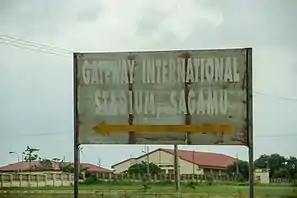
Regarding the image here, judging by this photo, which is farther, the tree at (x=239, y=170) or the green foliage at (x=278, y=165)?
the tree at (x=239, y=170)

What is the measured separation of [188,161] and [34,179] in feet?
12.5

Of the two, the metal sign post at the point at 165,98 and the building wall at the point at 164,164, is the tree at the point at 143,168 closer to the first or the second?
the building wall at the point at 164,164

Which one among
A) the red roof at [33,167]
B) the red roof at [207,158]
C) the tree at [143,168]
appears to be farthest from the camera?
the tree at [143,168]

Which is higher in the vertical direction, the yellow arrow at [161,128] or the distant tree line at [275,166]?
the yellow arrow at [161,128]

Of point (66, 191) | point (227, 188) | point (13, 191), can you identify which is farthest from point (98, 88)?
point (227, 188)

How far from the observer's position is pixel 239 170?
1672 cm

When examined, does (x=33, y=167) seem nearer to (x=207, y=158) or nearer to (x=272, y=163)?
(x=207, y=158)

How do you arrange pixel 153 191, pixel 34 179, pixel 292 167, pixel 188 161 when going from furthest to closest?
pixel 188 161
pixel 34 179
pixel 153 191
pixel 292 167

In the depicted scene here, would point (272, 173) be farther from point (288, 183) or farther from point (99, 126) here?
point (99, 126)

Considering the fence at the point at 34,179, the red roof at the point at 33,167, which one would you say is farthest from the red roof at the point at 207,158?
the fence at the point at 34,179

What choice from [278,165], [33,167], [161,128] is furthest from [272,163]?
[33,167]

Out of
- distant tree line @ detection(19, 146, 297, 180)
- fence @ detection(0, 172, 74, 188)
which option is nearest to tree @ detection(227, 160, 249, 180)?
distant tree line @ detection(19, 146, 297, 180)

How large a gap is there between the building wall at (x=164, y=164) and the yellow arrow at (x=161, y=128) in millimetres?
5374

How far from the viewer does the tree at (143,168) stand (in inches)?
662
